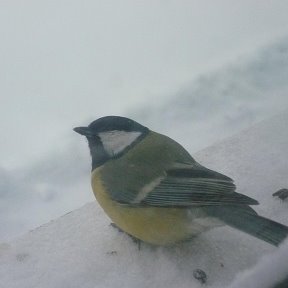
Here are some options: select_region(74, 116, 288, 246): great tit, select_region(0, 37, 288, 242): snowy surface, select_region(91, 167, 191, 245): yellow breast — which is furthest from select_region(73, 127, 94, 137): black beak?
select_region(0, 37, 288, 242): snowy surface

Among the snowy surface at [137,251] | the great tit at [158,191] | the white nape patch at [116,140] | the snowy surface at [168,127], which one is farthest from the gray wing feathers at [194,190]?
the snowy surface at [168,127]

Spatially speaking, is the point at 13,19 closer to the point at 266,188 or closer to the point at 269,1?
the point at 269,1

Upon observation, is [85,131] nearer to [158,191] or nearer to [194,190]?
[158,191]

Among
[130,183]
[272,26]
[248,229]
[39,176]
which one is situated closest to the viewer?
[248,229]

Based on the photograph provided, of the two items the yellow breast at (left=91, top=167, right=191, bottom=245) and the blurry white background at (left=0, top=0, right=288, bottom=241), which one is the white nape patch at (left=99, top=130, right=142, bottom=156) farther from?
the blurry white background at (left=0, top=0, right=288, bottom=241)

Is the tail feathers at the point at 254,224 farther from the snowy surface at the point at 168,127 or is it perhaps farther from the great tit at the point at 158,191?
the snowy surface at the point at 168,127

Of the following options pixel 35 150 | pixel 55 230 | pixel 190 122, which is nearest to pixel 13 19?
pixel 35 150
